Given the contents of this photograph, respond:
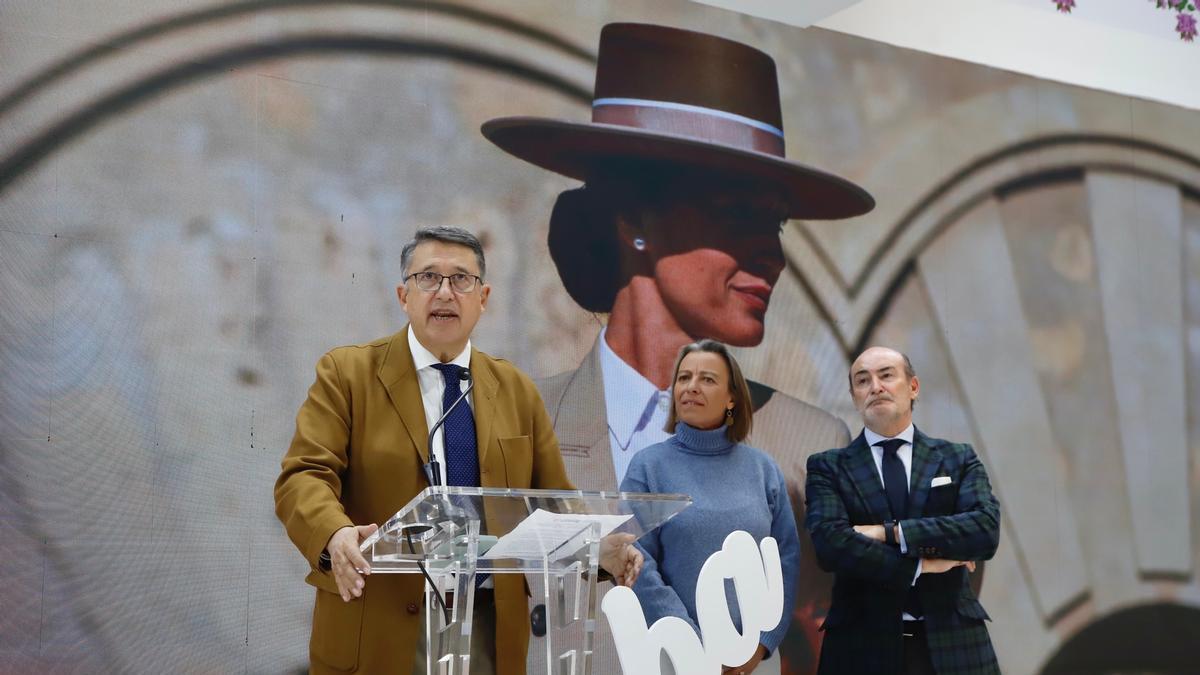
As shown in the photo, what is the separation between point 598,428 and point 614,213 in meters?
0.87

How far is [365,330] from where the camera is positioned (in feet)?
14.6

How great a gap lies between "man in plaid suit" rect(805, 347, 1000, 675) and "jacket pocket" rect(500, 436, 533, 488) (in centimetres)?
116

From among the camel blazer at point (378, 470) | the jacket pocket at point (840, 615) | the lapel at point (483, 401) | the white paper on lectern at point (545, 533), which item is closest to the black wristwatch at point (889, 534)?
the jacket pocket at point (840, 615)

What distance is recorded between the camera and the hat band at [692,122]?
502cm

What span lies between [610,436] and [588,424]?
0.33 ft

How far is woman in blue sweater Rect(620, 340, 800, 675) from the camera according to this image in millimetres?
3697

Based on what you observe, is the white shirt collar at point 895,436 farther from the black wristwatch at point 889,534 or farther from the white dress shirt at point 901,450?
the black wristwatch at point 889,534

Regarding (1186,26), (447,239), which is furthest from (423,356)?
(1186,26)

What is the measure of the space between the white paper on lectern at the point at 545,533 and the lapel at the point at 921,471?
1672 millimetres

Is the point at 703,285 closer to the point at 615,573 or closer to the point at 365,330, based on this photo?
the point at 365,330

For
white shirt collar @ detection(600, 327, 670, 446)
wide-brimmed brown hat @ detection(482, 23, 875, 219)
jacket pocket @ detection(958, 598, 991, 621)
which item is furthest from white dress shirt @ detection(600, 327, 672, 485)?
jacket pocket @ detection(958, 598, 991, 621)

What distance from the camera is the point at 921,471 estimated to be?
3785 mm

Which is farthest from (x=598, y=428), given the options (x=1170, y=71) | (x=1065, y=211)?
Result: (x=1170, y=71)

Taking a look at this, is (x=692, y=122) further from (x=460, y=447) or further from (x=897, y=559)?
(x=460, y=447)
